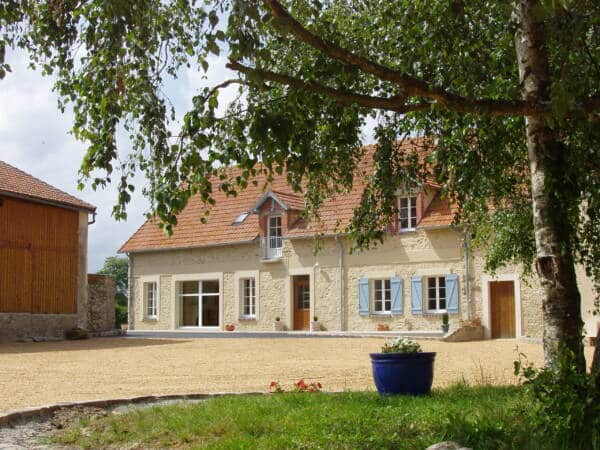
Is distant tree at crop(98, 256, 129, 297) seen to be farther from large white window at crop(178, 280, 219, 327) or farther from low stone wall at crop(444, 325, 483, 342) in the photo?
low stone wall at crop(444, 325, 483, 342)

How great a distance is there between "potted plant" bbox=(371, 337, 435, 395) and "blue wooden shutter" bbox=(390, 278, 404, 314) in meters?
17.3

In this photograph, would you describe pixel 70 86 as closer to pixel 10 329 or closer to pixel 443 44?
pixel 443 44

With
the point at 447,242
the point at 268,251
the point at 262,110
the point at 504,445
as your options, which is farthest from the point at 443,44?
the point at 268,251

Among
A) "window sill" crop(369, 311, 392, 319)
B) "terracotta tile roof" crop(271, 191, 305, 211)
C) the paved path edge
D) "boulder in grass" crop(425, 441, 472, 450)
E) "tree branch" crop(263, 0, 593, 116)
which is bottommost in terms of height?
the paved path edge

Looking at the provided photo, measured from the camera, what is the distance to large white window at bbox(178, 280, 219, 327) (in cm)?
3117

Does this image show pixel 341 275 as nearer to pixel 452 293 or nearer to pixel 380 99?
pixel 452 293

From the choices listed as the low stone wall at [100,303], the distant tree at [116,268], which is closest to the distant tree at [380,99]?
the low stone wall at [100,303]

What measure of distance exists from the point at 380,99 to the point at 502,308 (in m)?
18.8

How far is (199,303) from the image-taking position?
3127cm

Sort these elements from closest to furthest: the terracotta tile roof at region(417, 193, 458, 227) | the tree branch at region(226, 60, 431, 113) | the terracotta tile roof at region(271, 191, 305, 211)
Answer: the tree branch at region(226, 60, 431, 113)
the terracotta tile roof at region(417, 193, 458, 227)
the terracotta tile roof at region(271, 191, 305, 211)

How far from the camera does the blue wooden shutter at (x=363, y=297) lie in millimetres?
26312

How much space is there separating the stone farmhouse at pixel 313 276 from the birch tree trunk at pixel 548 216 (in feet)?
46.9

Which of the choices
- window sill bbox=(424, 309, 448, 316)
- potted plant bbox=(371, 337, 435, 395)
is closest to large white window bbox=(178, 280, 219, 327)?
window sill bbox=(424, 309, 448, 316)

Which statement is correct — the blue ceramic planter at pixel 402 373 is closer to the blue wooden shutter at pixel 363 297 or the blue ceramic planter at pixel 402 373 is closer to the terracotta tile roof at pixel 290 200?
the blue wooden shutter at pixel 363 297
